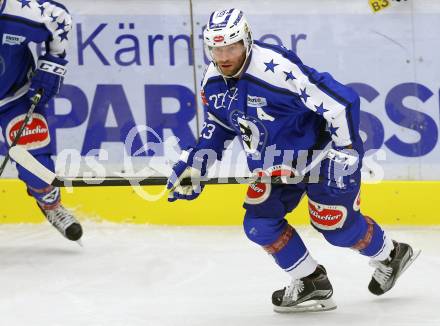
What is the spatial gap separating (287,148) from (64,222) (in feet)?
4.87

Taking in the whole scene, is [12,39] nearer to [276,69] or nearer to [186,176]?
[186,176]

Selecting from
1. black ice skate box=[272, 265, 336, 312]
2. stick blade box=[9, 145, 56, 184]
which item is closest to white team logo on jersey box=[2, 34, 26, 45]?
stick blade box=[9, 145, 56, 184]

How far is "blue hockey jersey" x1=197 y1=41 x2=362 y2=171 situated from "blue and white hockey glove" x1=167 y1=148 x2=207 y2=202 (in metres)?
0.08

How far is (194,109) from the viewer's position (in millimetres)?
4992

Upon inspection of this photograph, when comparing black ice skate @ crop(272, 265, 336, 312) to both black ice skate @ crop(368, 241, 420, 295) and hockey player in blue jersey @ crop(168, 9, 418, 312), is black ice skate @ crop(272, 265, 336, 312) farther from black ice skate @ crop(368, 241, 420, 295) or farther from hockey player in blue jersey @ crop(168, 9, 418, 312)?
black ice skate @ crop(368, 241, 420, 295)

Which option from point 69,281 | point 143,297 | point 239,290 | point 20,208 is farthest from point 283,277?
point 20,208

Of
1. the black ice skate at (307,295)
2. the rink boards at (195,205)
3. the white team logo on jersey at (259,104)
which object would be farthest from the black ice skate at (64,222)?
the white team logo on jersey at (259,104)

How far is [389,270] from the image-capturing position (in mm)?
3611

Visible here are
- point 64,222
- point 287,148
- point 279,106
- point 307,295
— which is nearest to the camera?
point 279,106

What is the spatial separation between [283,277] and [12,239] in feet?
4.76

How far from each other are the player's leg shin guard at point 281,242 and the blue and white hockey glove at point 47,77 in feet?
4.48

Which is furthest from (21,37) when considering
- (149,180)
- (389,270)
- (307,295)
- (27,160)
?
(389,270)

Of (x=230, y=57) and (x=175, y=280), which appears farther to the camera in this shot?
(x=175, y=280)

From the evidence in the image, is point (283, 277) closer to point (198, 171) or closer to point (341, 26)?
point (198, 171)
